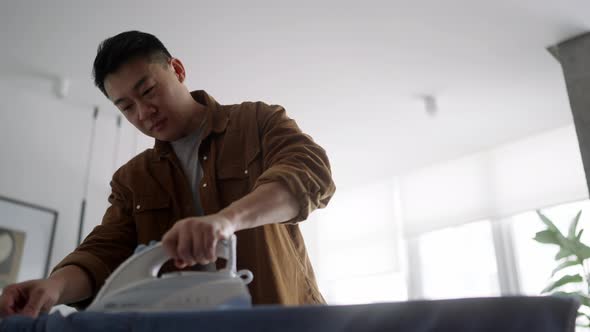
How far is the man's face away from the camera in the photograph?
1.09 m

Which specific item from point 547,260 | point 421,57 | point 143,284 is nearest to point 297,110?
point 421,57

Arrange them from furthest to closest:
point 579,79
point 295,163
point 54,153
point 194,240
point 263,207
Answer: point 54,153
point 579,79
point 295,163
point 263,207
point 194,240

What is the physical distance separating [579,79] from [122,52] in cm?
218

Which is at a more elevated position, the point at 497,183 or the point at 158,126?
the point at 497,183

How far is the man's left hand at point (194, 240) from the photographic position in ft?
2.22

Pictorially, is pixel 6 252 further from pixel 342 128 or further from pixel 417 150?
pixel 417 150

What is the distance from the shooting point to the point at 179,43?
8.58ft

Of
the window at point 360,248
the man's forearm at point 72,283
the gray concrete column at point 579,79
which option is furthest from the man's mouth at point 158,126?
the window at point 360,248

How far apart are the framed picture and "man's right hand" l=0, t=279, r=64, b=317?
6.33 ft

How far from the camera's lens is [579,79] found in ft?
8.39

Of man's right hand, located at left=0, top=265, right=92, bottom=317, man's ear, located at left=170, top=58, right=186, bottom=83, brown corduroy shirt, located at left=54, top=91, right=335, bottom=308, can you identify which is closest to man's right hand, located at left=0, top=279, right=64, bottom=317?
man's right hand, located at left=0, top=265, right=92, bottom=317

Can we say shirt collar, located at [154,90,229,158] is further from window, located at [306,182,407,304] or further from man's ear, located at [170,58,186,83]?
window, located at [306,182,407,304]

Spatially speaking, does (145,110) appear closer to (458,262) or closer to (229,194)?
(229,194)

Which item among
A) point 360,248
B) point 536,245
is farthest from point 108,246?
point 360,248
